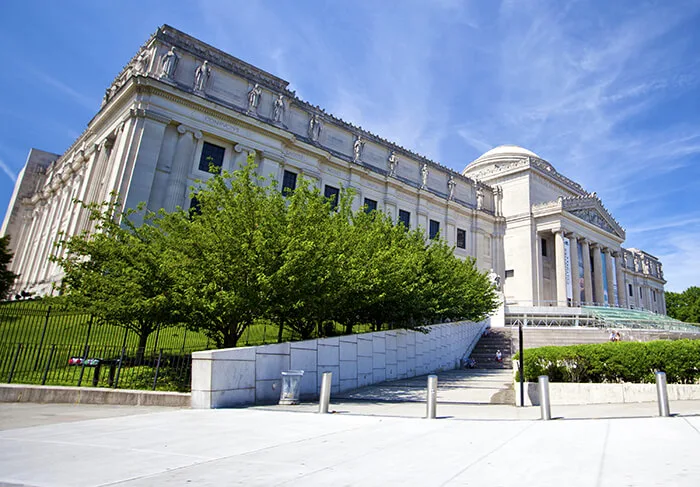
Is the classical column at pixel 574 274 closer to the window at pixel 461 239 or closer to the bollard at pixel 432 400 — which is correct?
the window at pixel 461 239

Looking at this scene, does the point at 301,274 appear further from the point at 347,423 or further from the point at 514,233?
the point at 514,233

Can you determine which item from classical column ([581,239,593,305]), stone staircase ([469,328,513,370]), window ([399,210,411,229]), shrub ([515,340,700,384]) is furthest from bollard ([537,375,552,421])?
classical column ([581,239,593,305])

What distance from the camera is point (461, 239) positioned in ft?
165

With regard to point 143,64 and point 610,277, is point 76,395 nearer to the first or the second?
point 143,64

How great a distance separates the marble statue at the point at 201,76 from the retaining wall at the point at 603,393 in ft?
94.5

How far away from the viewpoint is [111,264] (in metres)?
15.5

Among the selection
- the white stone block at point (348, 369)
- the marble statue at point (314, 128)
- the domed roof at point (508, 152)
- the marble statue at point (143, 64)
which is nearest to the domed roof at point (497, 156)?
the domed roof at point (508, 152)

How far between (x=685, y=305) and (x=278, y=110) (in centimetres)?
A: 9640

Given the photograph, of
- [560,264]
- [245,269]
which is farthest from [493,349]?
[560,264]

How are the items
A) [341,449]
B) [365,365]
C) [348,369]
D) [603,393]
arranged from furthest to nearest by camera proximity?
1. [365,365]
2. [348,369]
3. [603,393]
4. [341,449]

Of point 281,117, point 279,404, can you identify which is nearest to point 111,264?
point 279,404

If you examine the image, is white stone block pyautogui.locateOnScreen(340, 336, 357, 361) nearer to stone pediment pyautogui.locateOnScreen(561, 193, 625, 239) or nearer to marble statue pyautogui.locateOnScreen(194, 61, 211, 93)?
marble statue pyautogui.locateOnScreen(194, 61, 211, 93)

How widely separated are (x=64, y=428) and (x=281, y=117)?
102ft

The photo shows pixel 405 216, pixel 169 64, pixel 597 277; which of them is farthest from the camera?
pixel 597 277
